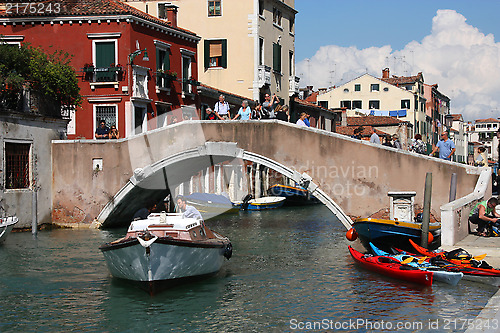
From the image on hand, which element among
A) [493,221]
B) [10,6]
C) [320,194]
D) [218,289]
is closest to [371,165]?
[320,194]

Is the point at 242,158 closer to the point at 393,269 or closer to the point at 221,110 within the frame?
the point at 221,110

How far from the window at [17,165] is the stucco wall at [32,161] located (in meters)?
0.12

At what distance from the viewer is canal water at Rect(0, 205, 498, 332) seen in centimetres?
954

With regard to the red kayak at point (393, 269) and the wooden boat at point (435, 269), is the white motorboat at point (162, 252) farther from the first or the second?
the wooden boat at point (435, 269)

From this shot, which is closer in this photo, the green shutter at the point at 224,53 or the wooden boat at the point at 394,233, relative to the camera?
the wooden boat at the point at 394,233

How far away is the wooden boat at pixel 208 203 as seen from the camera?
26.2 m

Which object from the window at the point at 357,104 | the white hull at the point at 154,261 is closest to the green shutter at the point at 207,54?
the white hull at the point at 154,261

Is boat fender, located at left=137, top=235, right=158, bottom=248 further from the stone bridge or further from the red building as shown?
the red building

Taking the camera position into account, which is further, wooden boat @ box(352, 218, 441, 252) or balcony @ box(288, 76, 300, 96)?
balcony @ box(288, 76, 300, 96)

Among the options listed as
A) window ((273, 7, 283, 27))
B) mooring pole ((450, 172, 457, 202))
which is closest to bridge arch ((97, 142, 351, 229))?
mooring pole ((450, 172, 457, 202))

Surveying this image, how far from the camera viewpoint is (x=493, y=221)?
41.7 ft

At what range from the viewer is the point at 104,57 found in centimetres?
2197

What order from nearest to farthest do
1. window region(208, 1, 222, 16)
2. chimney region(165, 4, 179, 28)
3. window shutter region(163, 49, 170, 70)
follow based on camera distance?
window shutter region(163, 49, 170, 70) < chimney region(165, 4, 179, 28) < window region(208, 1, 222, 16)

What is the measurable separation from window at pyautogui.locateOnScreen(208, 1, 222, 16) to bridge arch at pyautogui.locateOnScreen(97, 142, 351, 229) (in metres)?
8.35
